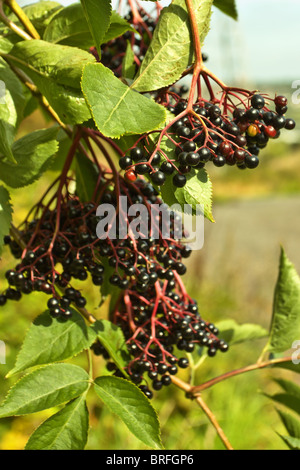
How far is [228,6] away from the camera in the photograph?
0.78m

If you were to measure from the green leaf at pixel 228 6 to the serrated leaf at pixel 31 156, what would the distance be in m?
0.33

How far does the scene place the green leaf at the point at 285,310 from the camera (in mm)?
893

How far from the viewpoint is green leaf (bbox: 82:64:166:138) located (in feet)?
1.57

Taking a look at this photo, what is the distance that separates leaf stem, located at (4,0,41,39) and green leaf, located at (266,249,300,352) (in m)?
0.53

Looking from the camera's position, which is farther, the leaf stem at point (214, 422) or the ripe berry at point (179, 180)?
the leaf stem at point (214, 422)

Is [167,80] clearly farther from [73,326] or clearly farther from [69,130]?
[73,326]

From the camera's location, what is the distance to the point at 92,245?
679 millimetres

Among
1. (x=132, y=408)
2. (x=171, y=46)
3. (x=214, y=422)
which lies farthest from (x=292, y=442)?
(x=171, y=46)

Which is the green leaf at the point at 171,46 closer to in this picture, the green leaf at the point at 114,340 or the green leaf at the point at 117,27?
the green leaf at the point at 117,27

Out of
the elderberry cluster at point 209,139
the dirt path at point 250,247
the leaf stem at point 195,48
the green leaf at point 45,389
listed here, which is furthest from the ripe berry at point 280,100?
the dirt path at point 250,247

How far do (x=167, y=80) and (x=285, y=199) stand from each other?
13.5 meters

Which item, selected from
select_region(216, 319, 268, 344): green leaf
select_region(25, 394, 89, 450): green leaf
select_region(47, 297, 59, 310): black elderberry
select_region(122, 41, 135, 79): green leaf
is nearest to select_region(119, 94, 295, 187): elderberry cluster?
select_region(122, 41, 135, 79): green leaf

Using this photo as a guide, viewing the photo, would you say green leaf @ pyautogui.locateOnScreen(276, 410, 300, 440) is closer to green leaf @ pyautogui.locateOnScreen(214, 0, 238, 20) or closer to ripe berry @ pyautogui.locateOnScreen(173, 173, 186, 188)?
ripe berry @ pyautogui.locateOnScreen(173, 173, 186, 188)

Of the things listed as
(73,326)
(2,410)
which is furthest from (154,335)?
(2,410)
